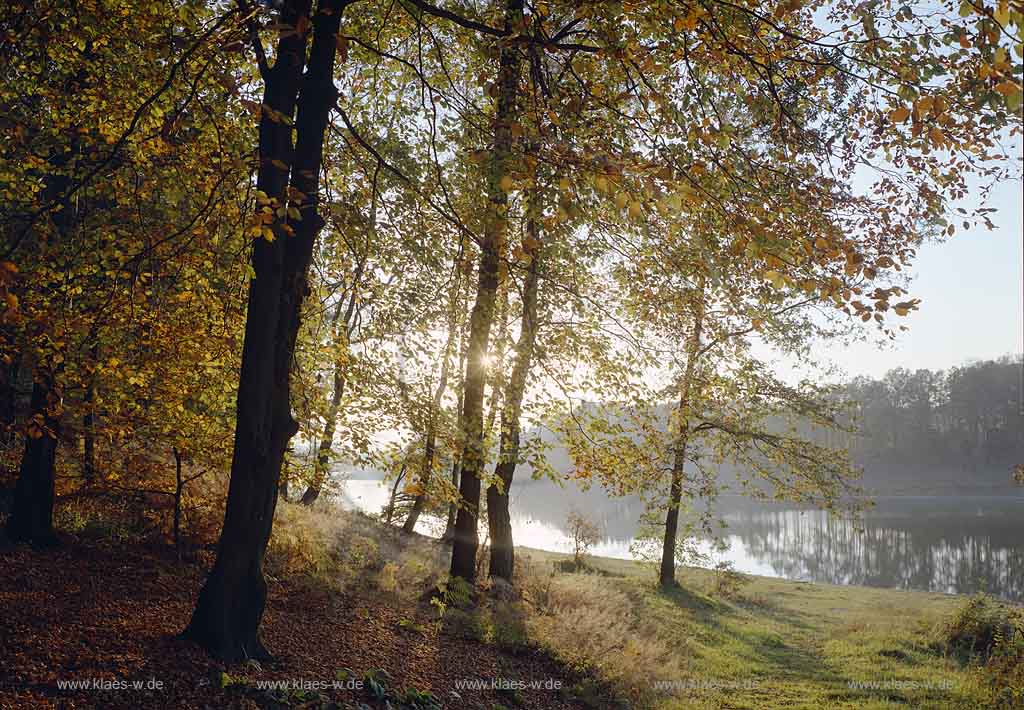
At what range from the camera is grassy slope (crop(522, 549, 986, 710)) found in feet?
29.0

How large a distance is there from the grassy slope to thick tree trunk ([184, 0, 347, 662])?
4.50 meters

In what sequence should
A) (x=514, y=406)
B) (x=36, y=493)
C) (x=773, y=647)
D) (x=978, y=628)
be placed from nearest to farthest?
(x=36, y=493) < (x=514, y=406) < (x=978, y=628) < (x=773, y=647)

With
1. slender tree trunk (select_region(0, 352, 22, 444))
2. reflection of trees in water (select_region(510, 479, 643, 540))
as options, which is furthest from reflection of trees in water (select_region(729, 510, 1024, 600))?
slender tree trunk (select_region(0, 352, 22, 444))

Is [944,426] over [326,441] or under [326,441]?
over

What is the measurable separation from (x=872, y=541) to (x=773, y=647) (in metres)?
34.4

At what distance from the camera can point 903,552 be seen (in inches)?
1500

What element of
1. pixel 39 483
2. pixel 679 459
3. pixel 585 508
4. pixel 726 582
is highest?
pixel 679 459

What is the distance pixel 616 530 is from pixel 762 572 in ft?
61.8

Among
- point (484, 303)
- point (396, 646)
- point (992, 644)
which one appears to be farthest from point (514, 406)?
point (992, 644)

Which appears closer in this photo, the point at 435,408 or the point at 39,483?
the point at 39,483

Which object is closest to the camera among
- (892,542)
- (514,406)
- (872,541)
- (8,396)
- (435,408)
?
(435,408)

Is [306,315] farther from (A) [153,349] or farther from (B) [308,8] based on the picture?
(B) [308,8]

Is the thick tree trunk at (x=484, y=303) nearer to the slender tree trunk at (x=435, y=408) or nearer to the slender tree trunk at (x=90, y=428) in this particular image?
the slender tree trunk at (x=435, y=408)

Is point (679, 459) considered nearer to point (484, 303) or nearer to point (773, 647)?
point (773, 647)
